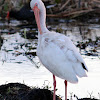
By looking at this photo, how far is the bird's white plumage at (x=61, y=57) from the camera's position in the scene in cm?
503

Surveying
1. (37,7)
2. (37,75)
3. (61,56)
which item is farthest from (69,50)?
(37,75)

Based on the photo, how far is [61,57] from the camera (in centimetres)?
514

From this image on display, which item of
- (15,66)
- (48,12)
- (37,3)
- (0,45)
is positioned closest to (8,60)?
(15,66)

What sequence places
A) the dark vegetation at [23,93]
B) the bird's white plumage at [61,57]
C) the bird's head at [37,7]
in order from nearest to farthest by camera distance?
the bird's white plumage at [61,57] → the dark vegetation at [23,93] → the bird's head at [37,7]

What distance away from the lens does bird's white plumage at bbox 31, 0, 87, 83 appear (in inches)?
198

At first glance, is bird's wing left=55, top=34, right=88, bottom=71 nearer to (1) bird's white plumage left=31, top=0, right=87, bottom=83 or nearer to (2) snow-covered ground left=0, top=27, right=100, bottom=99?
(1) bird's white plumage left=31, top=0, right=87, bottom=83

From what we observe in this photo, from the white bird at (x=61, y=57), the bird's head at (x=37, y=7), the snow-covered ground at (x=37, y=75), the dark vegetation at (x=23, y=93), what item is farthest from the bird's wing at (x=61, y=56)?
the snow-covered ground at (x=37, y=75)

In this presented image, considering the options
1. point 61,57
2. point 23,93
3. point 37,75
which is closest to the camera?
point 61,57

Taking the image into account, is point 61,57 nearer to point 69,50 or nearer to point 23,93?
point 69,50

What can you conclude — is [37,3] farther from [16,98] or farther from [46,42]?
[16,98]

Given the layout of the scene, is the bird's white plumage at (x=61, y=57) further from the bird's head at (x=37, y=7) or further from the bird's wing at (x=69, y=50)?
the bird's head at (x=37, y=7)

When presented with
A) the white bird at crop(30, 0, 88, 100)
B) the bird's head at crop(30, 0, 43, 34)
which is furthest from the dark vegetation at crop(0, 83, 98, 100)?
the bird's head at crop(30, 0, 43, 34)

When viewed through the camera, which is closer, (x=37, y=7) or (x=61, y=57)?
(x=61, y=57)

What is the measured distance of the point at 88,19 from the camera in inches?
692
